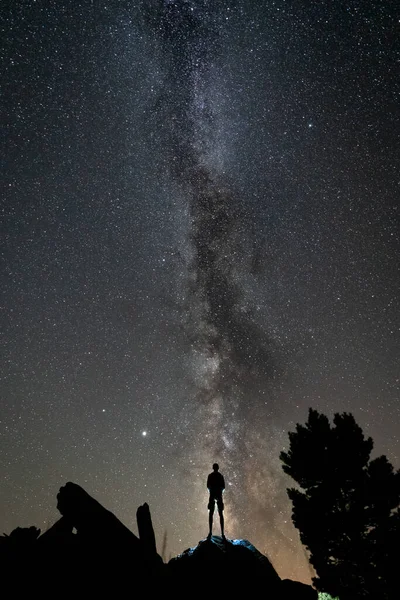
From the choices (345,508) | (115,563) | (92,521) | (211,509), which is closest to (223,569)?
(211,509)

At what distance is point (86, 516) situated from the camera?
7590mm

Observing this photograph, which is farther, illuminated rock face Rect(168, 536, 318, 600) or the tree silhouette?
the tree silhouette

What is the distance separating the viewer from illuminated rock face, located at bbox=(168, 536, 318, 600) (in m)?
8.05

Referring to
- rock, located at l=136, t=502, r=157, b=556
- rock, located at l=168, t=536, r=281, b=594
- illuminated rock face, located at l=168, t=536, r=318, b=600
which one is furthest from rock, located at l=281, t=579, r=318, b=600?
rock, located at l=136, t=502, r=157, b=556

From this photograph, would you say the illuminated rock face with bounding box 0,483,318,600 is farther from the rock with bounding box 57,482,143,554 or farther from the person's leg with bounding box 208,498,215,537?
the person's leg with bounding box 208,498,215,537

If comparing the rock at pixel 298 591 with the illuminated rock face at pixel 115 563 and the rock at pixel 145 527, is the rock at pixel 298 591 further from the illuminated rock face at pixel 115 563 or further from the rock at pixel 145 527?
the rock at pixel 145 527

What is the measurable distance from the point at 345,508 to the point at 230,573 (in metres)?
7.02

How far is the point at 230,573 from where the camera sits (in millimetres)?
8453

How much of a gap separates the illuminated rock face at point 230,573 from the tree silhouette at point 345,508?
15.7 feet

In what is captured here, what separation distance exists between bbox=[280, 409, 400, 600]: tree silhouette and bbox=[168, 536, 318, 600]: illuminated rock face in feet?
15.7

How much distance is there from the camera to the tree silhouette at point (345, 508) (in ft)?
39.1

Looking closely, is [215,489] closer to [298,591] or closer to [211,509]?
[211,509]

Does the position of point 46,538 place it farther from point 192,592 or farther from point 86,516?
point 192,592

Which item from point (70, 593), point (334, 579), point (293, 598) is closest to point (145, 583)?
point (70, 593)
